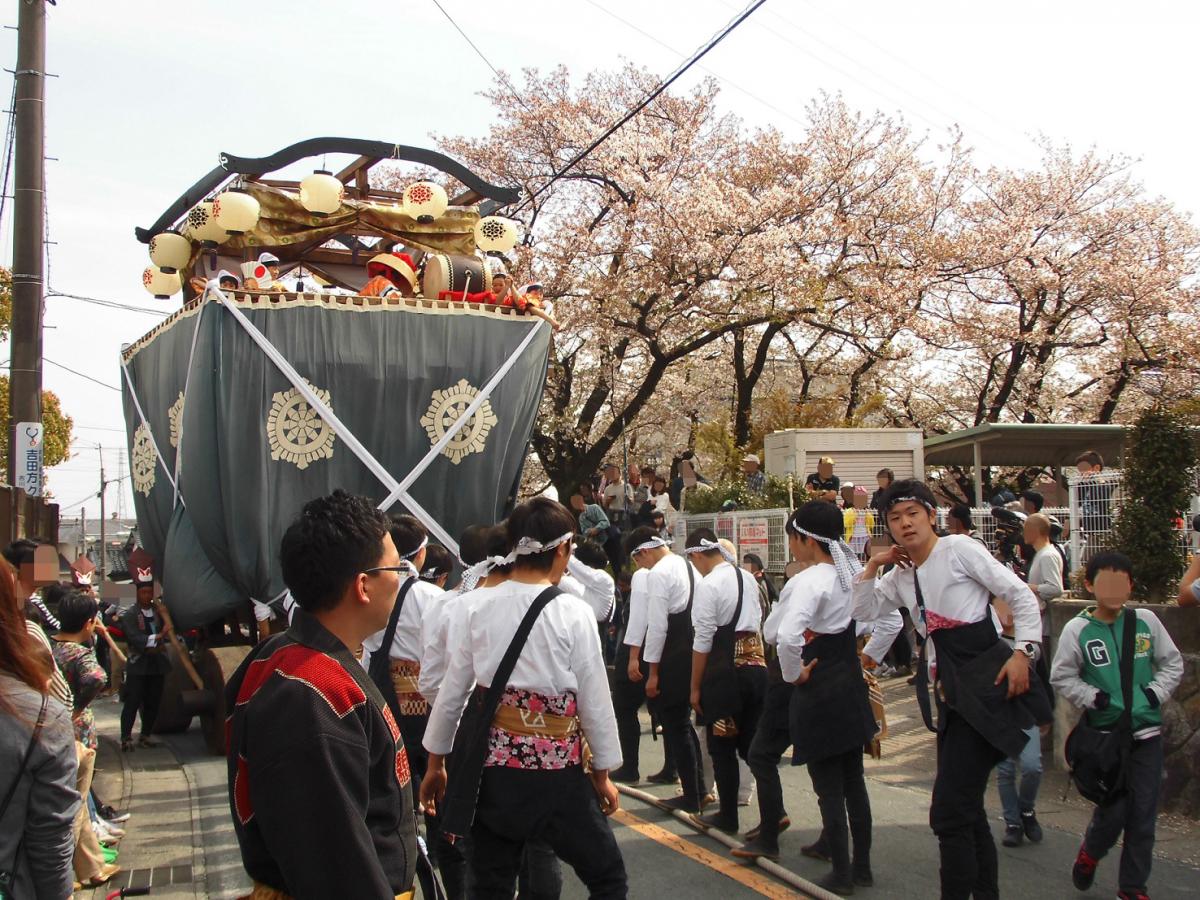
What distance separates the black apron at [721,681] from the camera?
646 centimetres

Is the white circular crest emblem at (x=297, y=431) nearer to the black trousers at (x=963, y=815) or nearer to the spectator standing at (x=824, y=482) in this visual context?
the black trousers at (x=963, y=815)

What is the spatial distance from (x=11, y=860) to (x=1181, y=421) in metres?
7.71

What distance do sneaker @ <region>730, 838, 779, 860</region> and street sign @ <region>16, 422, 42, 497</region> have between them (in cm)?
742

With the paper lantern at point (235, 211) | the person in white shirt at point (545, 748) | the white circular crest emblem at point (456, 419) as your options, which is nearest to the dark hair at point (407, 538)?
the person in white shirt at point (545, 748)

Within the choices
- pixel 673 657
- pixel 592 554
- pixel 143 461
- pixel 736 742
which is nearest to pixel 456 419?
pixel 592 554

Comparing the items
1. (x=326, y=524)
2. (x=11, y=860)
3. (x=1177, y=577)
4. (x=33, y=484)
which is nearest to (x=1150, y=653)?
(x=1177, y=577)

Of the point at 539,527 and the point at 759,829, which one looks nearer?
the point at 539,527

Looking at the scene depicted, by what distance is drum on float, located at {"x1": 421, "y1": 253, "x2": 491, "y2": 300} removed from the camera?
9.12 m

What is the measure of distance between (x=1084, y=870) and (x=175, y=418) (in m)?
7.47

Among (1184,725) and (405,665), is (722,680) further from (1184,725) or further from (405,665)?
(1184,725)

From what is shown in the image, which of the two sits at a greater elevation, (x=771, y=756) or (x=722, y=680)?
(x=722, y=680)

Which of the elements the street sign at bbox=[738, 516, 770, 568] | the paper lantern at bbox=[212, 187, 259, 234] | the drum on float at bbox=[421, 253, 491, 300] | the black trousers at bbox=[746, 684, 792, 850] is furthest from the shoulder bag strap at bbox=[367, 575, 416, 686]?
the street sign at bbox=[738, 516, 770, 568]

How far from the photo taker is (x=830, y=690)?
5555 millimetres

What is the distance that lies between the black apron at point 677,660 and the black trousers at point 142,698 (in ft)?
16.0
